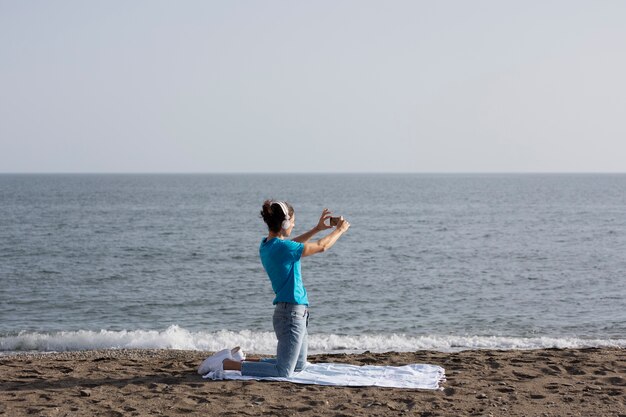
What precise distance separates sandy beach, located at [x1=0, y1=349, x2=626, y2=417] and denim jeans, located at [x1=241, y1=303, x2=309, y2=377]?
0.20 meters

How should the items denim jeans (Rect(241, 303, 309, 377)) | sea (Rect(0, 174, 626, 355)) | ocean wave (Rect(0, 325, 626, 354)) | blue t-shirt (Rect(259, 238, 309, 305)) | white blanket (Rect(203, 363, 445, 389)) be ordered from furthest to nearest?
sea (Rect(0, 174, 626, 355)) → ocean wave (Rect(0, 325, 626, 354)) → white blanket (Rect(203, 363, 445, 389)) → denim jeans (Rect(241, 303, 309, 377)) → blue t-shirt (Rect(259, 238, 309, 305))

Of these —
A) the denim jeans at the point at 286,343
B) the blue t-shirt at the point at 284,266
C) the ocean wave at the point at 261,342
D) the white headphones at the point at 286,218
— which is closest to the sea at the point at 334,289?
the ocean wave at the point at 261,342

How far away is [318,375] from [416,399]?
1336 millimetres

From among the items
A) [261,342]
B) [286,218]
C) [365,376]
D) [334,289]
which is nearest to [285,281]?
[286,218]

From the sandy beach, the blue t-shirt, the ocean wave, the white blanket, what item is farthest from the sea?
the blue t-shirt

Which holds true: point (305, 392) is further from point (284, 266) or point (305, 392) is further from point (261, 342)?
point (261, 342)

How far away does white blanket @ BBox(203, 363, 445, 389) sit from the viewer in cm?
840

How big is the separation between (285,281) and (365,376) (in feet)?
5.20

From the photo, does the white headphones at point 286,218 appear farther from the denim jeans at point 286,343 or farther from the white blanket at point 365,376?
the white blanket at point 365,376

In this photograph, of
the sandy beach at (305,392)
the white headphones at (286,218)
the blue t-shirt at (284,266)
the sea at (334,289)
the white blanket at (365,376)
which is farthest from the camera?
the sea at (334,289)

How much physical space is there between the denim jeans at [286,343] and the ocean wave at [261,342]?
5.22 m

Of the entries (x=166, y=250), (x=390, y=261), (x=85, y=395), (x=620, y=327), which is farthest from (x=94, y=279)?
(x=85, y=395)

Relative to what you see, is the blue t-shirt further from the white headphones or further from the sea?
the sea

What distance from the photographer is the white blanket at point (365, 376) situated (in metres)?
8.40
